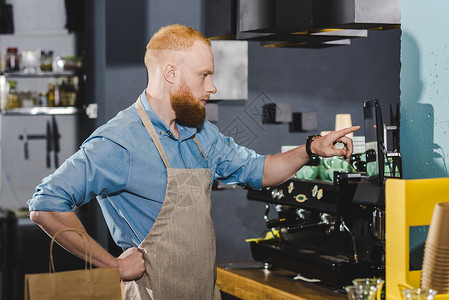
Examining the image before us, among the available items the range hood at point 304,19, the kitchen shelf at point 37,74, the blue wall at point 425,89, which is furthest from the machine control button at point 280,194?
the kitchen shelf at point 37,74

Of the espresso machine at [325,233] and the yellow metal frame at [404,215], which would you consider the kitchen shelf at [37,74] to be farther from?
the yellow metal frame at [404,215]

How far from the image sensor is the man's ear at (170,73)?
92.4 inches

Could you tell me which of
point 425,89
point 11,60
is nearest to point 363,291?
point 425,89

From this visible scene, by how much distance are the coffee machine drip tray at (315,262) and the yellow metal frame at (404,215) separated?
32.4 inches

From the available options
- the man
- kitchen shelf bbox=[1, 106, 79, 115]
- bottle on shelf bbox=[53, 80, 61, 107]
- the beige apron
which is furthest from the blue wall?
bottle on shelf bbox=[53, 80, 61, 107]

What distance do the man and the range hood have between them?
643 mm

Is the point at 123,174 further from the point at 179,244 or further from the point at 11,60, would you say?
the point at 11,60

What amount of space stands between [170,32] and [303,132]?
9.05ft

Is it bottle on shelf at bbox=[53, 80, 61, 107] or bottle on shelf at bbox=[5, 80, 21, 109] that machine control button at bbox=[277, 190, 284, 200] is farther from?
bottle on shelf at bbox=[5, 80, 21, 109]

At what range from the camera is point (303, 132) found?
16.4ft

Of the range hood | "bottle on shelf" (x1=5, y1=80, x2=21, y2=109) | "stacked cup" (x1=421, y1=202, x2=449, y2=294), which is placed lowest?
"stacked cup" (x1=421, y1=202, x2=449, y2=294)

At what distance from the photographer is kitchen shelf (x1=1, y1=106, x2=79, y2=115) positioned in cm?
580

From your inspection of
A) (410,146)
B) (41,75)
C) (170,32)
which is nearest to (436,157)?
(410,146)

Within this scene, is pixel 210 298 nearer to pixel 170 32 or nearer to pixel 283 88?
pixel 170 32
